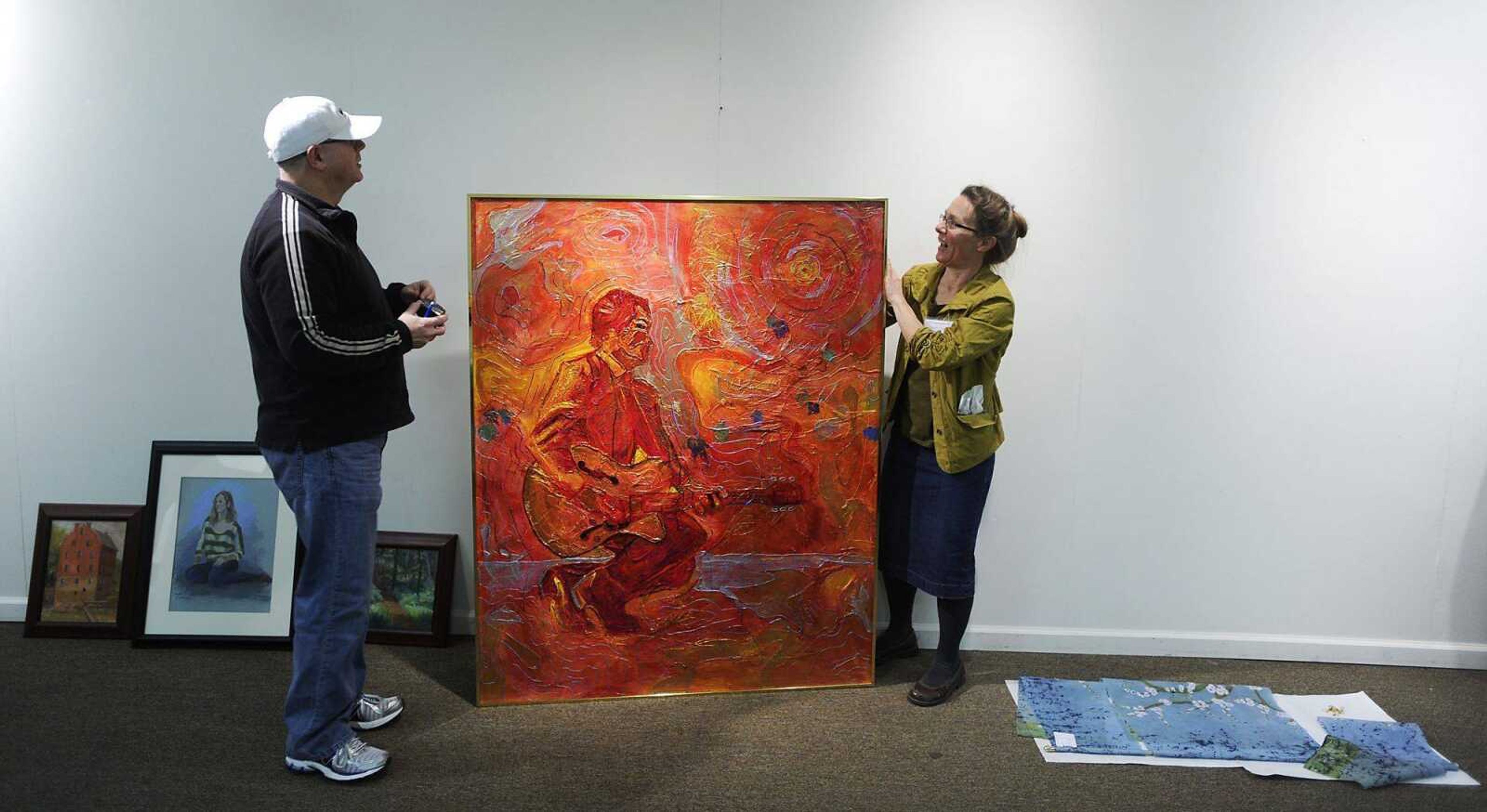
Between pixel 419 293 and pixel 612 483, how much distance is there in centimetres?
75

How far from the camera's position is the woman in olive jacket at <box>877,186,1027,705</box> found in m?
2.85

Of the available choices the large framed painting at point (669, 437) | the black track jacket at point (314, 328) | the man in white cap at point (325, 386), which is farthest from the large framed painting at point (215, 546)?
the black track jacket at point (314, 328)

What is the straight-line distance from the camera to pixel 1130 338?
3.30 metres

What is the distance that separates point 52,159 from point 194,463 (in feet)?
3.47

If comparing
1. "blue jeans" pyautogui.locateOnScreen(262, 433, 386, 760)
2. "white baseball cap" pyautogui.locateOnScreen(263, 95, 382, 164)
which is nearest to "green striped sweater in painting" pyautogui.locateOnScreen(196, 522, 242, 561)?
"blue jeans" pyautogui.locateOnScreen(262, 433, 386, 760)

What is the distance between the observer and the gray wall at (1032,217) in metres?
3.17

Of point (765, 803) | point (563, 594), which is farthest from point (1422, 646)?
point (563, 594)

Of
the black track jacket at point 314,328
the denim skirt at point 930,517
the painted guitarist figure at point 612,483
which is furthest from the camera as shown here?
the denim skirt at point 930,517

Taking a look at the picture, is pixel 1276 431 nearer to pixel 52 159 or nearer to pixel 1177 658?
pixel 1177 658

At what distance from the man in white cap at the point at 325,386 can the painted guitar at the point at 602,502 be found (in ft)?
1.48

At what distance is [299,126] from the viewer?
2371mm

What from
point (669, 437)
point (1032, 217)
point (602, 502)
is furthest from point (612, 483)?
point (1032, 217)

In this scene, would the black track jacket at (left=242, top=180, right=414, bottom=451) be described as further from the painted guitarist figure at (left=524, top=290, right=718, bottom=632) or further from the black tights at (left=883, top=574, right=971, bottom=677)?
the black tights at (left=883, top=574, right=971, bottom=677)

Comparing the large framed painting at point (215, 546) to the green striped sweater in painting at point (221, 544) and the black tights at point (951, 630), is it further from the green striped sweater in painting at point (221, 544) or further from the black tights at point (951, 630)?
the black tights at point (951, 630)
